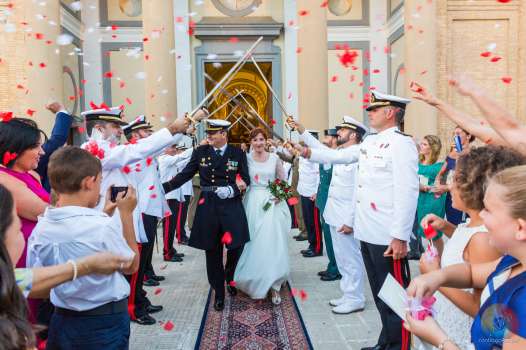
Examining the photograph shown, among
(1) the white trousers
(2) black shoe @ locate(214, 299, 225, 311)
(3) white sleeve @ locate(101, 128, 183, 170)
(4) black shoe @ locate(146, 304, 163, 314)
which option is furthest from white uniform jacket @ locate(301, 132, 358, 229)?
(3) white sleeve @ locate(101, 128, 183, 170)

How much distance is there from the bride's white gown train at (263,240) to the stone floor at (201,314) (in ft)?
1.64

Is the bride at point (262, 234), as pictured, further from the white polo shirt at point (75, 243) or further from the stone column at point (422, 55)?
the stone column at point (422, 55)

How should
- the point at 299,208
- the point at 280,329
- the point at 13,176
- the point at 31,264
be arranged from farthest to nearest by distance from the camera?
the point at 299,208, the point at 280,329, the point at 13,176, the point at 31,264

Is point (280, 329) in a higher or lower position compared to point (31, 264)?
lower

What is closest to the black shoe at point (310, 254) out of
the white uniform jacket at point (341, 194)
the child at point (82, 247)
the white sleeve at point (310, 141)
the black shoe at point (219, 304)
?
the white uniform jacket at point (341, 194)

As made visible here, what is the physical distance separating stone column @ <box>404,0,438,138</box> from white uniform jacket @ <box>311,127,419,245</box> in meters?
9.39

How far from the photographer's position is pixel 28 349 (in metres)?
1.28

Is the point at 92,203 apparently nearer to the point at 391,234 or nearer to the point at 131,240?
the point at 131,240

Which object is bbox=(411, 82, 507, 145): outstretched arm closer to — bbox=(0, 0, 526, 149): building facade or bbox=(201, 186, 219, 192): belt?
bbox=(201, 186, 219, 192): belt

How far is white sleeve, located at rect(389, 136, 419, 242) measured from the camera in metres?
3.64

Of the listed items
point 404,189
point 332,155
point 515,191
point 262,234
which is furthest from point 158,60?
point 515,191

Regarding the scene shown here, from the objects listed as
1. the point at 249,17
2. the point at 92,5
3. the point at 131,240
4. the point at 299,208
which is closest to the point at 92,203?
the point at 131,240

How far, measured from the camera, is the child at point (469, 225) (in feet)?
7.09

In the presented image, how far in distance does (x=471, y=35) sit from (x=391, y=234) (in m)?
13.2
